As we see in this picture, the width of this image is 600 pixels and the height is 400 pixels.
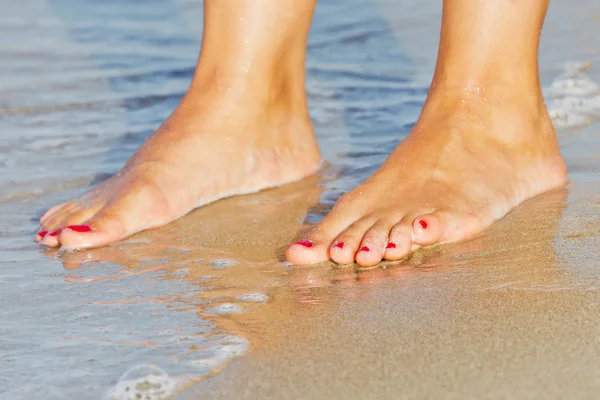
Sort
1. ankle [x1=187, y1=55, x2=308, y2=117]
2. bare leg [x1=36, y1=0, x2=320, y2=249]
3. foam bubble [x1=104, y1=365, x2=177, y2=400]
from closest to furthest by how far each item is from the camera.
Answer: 1. foam bubble [x1=104, y1=365, x2=177, y2=400]
2. bare leg [x1=36, y1=0, x2=320, y2=249]
3. ankle [x1=187, y1=55, x2=308, y2=117]

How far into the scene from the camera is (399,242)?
190 centimetres

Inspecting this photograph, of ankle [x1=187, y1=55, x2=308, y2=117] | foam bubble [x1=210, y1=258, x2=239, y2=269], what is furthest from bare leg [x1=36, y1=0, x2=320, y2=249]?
foam bubble [x1=210, y1=258, x2=239, y2=269]

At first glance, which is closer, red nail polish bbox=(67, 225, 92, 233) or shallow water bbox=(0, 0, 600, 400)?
shallow water bbox=(0, 0, 600, 400)

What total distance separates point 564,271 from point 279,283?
1.52 feet

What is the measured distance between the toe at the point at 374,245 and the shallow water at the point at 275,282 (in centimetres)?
3

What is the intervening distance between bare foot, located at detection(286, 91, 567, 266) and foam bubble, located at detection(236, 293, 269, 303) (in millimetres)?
200

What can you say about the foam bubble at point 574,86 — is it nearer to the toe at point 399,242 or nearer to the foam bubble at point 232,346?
the toe at point 399,242

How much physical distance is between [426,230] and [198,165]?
0.65 meters

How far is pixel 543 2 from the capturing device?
2.22 m

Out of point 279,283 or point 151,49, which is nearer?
point 279,283

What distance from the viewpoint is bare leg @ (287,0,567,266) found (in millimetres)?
2072

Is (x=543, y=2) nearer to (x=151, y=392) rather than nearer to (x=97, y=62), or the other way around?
(x=151, y=392)

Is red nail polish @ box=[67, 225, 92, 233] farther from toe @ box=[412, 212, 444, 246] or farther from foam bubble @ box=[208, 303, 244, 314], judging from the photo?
toe @ box=[412, 212, 444, 246]

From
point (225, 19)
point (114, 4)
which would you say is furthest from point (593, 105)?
point (114, 4)
